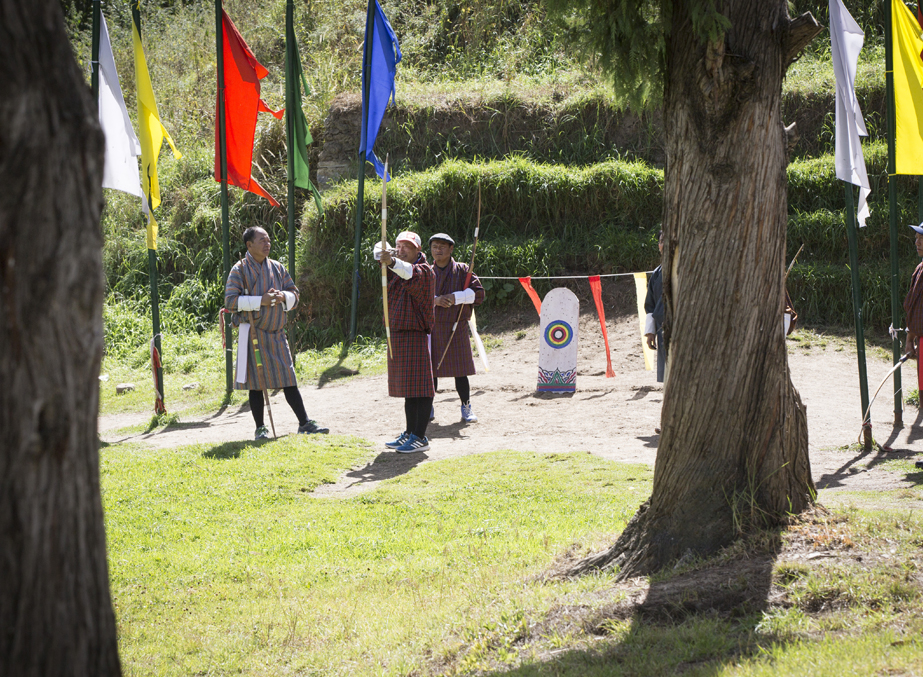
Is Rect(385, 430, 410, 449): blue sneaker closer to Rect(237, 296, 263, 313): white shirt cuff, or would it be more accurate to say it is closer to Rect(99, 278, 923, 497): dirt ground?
Rect(99, 278, 923, 497): dirt ground

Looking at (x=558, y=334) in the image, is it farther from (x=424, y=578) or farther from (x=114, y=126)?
(x=424, y=578)

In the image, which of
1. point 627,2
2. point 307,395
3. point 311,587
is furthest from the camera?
point 307,395

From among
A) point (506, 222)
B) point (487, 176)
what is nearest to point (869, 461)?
point (506, 222)

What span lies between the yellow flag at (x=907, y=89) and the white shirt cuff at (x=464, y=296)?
412 cm

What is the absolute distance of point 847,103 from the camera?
21.6ft

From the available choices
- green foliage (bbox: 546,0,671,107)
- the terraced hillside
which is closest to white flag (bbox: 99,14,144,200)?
the terraced hillside

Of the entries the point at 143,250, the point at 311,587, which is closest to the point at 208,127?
the point at 143,250

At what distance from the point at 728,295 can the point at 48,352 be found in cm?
294

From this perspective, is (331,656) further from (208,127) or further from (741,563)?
(208,127)

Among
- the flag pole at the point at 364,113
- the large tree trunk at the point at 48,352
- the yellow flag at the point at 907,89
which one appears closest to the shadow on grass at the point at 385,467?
the yellow flag at the point at 907,89

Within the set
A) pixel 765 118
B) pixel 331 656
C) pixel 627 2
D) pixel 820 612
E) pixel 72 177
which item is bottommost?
pixel 331 656

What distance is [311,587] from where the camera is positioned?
180 inches

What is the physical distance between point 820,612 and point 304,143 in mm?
10457

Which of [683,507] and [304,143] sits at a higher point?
[304,143]
